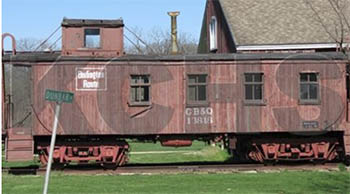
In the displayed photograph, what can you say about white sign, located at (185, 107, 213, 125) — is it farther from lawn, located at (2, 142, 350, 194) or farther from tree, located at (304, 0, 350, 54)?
tree, located at (304, 0, 350, 54)

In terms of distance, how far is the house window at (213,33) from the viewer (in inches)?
1315

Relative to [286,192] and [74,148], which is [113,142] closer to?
[74,148]

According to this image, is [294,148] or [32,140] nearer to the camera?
[32,140]

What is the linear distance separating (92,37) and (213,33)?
56.9 ft

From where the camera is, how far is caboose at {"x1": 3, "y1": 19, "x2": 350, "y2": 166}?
1675 cm

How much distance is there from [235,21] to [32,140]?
596 inches

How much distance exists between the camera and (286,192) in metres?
11.8

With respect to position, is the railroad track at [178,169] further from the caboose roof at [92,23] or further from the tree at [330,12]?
the tree at [330,12]

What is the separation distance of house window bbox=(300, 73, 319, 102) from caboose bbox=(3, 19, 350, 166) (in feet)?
0.10

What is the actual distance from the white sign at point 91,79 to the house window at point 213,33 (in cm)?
1699

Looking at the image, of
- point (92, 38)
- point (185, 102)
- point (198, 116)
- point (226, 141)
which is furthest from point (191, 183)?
point (92, 38)

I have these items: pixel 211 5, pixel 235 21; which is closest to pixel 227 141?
pixel 235 21

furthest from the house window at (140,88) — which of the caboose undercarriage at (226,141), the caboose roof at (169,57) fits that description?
the caboose undercarriage at (226,141)

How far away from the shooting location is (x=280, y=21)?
95.6ft
